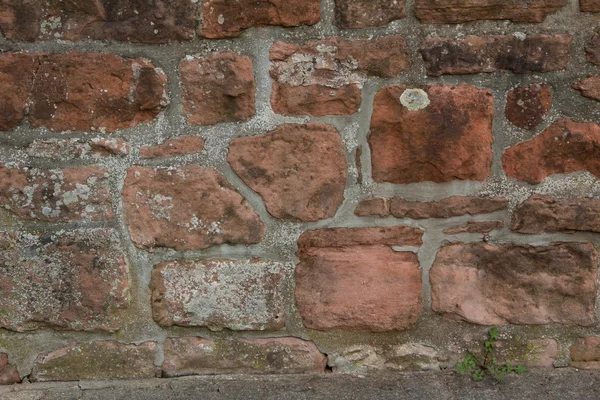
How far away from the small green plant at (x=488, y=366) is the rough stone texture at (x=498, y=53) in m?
0.73

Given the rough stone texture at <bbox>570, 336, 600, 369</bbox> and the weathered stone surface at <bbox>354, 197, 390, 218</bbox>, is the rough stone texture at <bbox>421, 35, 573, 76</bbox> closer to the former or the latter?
the weathered stone surface at <bbox>354, 197, 390, 218</bbox>

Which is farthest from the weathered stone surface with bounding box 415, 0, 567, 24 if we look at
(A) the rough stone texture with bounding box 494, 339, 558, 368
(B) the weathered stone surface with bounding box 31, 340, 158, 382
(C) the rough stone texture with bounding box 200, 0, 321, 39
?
(B) the weathered stone surface with bounding box 31, 340, 158, 382

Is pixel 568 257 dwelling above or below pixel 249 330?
above

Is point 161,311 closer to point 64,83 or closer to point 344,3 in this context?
point 64,83

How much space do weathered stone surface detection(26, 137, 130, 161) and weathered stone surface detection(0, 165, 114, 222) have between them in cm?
4

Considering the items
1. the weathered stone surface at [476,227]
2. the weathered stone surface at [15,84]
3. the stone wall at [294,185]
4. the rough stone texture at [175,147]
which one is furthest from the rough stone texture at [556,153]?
the weathered stone surface at [15,84]

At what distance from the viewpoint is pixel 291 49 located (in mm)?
1521

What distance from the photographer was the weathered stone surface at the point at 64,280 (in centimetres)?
162

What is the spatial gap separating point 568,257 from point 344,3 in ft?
3.01

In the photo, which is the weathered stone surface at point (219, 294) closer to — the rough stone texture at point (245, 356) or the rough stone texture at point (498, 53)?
the rough stone texture at point (245, 356)

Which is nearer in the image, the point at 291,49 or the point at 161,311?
the point at 291,49

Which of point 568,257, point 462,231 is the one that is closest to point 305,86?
point 462,231

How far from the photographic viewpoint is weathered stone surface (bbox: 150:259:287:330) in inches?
63.8

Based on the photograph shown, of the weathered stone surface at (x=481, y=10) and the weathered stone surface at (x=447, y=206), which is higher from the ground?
the weathered stone surface at (x=481, y=10)
